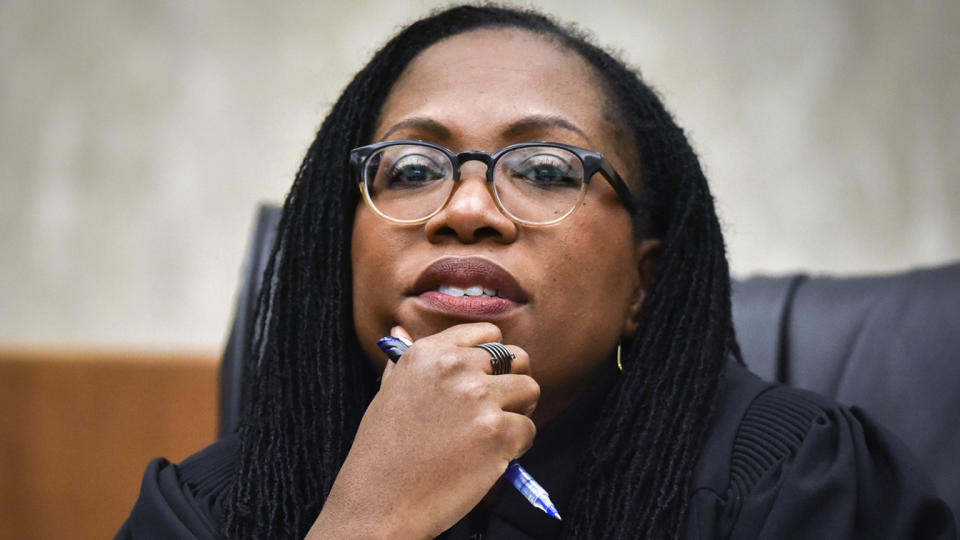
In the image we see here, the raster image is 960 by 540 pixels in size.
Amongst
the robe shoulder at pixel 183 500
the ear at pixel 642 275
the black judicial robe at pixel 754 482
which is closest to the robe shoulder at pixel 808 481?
the black judicial robe at pixel 754 482

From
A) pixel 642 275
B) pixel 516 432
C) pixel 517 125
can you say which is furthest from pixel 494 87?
pixel 516 432

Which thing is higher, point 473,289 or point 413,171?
point 413,171

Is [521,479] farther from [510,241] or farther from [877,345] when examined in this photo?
[877,345]

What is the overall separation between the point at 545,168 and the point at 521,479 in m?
0.36

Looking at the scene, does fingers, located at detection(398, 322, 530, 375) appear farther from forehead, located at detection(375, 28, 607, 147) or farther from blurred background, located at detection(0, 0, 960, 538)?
blurred background, located at detection(0, 0, 960, 538)

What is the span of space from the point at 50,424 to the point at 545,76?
1597 millimetres

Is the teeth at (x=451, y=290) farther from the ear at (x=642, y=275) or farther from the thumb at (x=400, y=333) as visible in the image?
the ear at (x=642, y=275)

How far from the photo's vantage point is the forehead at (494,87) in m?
1.03

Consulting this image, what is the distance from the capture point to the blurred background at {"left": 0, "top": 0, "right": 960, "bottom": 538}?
7.40 ft

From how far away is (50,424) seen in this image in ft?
6.77

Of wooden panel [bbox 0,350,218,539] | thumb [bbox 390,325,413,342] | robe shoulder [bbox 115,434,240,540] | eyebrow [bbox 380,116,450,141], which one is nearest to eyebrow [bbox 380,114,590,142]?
eyebrow [bbox 380,116,450,141]

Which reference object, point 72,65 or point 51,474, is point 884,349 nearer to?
point 51,474

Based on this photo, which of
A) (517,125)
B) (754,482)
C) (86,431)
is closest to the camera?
(754,482)

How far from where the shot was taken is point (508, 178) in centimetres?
100
